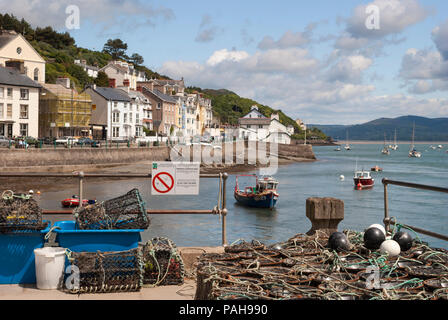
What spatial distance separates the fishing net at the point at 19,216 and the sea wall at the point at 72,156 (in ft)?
137

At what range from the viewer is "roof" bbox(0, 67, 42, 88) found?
56112 millimetres

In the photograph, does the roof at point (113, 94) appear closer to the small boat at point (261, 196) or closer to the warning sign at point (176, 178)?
the small boat at point (261, 196)

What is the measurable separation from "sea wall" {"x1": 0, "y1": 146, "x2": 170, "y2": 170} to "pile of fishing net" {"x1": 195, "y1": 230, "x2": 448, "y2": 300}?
43432 mm

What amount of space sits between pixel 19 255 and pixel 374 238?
380 centimetres

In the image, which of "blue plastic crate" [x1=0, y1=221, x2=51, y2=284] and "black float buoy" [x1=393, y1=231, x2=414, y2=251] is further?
"blue plastic crate" [x1=0, y1=221, x2=51, y2=284]

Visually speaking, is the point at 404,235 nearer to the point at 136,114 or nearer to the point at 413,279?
the point at 413,279

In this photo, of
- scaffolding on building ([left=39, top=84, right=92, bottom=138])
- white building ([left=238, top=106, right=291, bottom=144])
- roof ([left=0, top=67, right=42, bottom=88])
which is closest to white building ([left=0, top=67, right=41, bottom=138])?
roof ([left=0, top=67, right=42, bottom=88])

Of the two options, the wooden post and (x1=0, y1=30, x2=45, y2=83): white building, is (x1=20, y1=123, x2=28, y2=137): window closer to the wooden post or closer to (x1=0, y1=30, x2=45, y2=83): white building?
(x1=0, y1=30, x2=45, y2=83): white building

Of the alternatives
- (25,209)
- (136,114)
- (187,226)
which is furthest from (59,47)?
(25,209)

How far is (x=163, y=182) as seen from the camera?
274 inches

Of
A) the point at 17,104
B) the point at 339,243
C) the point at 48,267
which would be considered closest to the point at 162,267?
the point at 48,267

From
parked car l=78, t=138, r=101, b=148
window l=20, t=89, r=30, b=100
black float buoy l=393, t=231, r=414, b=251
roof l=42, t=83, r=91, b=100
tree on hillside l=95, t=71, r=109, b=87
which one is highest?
tree on hillside l=95, t=71, r=109, b=87

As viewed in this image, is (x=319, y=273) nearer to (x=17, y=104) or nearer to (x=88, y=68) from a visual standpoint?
(x=17, y=104)
